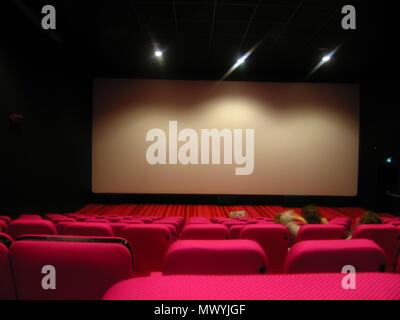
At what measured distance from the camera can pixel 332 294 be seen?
18.4 inches

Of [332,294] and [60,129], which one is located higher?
[60,129]

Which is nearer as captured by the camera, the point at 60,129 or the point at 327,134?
the point at 60,129

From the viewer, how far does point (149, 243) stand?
2154 millimetres

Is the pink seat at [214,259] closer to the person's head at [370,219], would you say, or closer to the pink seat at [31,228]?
the pink seat at [31,228]

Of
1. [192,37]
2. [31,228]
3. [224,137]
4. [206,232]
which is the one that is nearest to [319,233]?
[206,232]

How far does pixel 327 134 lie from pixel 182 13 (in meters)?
6.49

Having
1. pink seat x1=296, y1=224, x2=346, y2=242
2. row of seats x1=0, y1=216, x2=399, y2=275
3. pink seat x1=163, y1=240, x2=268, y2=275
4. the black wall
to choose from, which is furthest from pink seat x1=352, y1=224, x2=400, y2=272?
the black wall

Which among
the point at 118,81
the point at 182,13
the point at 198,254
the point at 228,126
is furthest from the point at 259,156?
the point at 198,254

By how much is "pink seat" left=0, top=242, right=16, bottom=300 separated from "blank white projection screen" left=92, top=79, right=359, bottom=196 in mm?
7136

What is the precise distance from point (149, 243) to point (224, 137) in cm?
635

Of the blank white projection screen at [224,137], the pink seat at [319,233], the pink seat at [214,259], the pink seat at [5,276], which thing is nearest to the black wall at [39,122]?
the blank white projection screen at [224,137]

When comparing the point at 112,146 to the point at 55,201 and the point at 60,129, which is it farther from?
the point at 55,201
